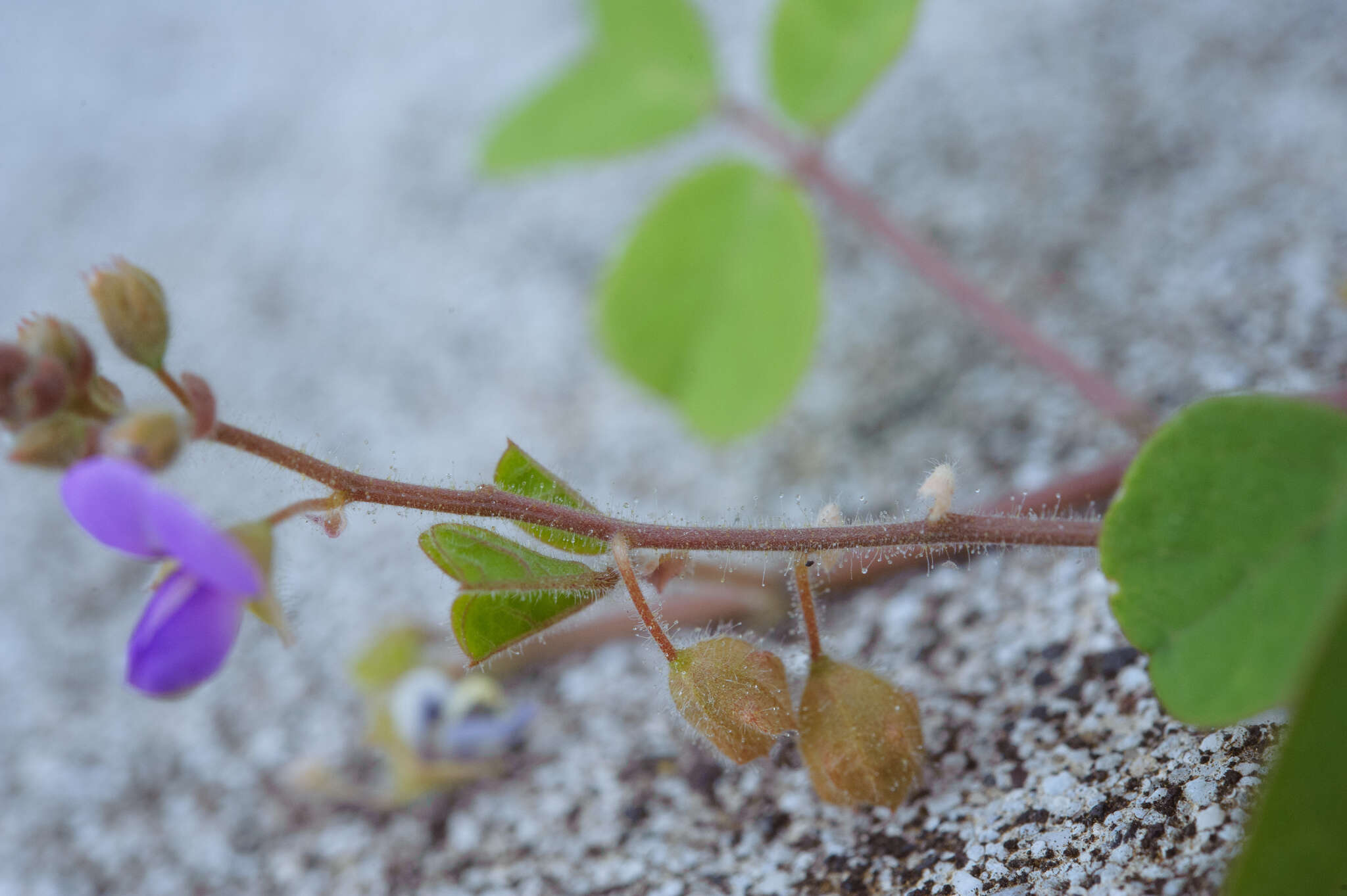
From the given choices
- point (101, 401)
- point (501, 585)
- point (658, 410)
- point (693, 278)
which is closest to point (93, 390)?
point (101, 401)

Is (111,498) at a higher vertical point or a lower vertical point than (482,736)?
lower

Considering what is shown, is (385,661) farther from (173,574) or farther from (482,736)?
(173,574)

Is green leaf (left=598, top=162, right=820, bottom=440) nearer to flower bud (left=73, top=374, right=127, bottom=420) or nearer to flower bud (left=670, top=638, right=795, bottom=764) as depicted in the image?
flower bud (left=670, top=638, right=795, bottom=764)

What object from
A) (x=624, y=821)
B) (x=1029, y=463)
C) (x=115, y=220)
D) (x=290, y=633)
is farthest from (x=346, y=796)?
(x=115, y=220)

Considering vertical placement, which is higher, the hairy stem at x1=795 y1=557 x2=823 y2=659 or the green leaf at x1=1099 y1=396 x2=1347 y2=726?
the hairy stem at x1=795 y1=557 x2=823 y2=659

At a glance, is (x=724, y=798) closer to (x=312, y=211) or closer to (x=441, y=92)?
(x=312, y=211)

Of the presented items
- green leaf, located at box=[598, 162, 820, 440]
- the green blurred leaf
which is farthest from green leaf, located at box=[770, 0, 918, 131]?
the green blurred leaf
